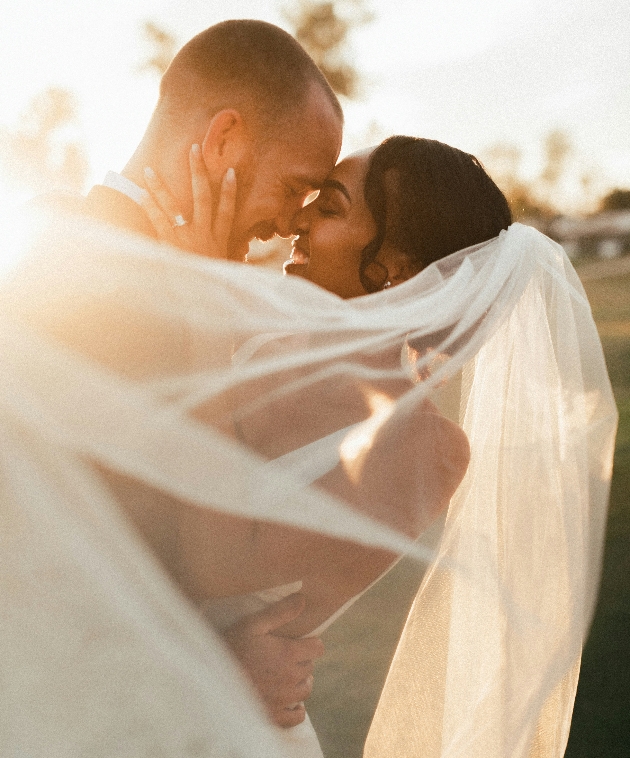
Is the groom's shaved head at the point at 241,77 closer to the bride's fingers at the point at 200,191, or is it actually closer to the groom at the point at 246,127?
the groom at the point at 246,127

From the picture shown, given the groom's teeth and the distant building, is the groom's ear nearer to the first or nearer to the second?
the groom's teeth

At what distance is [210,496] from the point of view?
4.73ft

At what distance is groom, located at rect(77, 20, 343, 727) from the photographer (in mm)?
2145

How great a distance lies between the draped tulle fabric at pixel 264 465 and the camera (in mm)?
1322

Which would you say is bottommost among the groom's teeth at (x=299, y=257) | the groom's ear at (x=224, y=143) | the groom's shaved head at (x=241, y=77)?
the groom's teeth at (x=299, y=257)

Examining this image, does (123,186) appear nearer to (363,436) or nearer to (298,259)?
(298,259)

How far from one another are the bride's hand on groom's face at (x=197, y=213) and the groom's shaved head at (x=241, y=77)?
7.8 inches

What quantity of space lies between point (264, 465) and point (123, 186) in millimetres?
855

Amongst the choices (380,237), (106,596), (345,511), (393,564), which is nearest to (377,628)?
(393,564)

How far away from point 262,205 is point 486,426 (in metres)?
0.94

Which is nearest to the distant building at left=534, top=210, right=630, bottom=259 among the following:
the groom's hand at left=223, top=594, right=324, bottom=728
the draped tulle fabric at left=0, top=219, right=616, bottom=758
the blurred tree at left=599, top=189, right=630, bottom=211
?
the blurred tree at left=599, top=189, right=630, bottom=211

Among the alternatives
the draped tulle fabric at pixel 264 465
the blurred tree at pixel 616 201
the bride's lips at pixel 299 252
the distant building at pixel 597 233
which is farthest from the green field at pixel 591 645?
the blurred tree at pixel 616 201

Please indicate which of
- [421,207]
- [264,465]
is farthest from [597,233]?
[264,465]

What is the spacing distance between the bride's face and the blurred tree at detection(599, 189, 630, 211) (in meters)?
Result: 4.58
